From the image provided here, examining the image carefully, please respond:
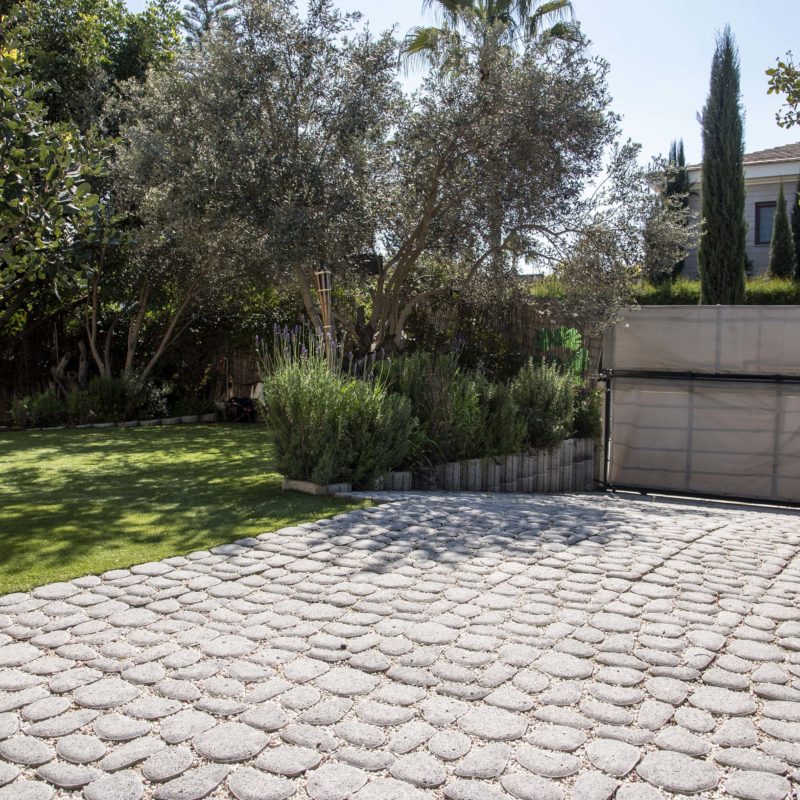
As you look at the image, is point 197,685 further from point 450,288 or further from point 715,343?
point 450,288

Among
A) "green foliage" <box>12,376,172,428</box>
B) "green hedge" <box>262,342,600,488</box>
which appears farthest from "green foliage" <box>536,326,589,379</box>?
"green foliage" <box>12,376,172,428</box>

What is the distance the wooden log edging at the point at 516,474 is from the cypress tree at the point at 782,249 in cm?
1049

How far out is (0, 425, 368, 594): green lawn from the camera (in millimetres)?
4852

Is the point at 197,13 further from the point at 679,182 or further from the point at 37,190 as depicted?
the point at 37,190

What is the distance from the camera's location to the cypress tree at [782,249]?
714 inches

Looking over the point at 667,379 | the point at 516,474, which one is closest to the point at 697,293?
the point at 667,379

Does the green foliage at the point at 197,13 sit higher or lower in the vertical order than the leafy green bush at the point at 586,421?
higher

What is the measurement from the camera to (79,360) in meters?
16.3

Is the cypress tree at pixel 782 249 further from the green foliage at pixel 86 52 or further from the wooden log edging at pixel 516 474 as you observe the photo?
the green foliage at pixel 86 52

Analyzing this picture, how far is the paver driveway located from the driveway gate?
4.61 metres

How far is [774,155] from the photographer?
21.0 meters

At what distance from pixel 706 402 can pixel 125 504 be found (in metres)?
6.95

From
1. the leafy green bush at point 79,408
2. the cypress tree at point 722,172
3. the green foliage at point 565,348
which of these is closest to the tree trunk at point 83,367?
the leafy green bush at point 79,408

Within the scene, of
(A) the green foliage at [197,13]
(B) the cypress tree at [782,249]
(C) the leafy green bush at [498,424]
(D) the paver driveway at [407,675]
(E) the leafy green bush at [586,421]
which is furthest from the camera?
(A) the green foliage at [197,13]
